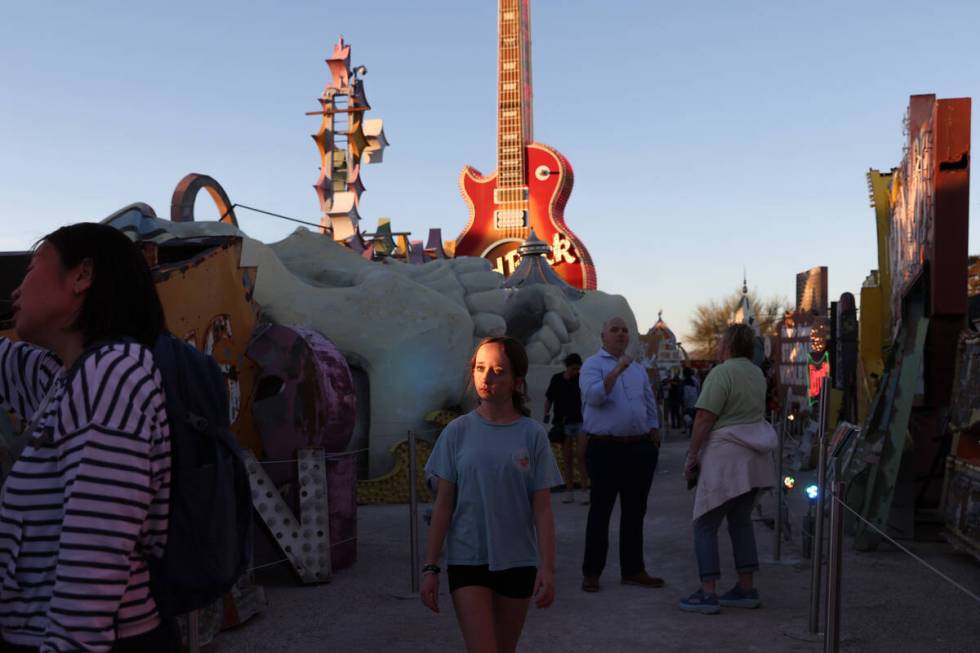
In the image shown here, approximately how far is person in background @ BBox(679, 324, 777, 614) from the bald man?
58 cm

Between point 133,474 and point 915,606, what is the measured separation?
587cm

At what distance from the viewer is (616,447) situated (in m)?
7.08

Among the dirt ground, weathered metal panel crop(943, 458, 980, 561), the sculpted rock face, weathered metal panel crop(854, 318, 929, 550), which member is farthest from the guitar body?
weathered metal panel crop(943, 458, 980, 561)

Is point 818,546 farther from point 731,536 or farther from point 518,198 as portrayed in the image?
point 518,198

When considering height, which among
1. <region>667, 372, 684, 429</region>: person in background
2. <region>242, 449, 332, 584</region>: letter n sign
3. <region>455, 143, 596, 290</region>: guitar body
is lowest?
<region>667, 372, 684, 429</region>: person in background

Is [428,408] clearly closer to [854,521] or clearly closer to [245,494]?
[854,521]

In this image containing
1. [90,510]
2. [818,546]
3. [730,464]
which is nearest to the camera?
[90,510]

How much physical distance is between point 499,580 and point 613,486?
343 centimetres

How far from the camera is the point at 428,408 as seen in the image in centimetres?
1307

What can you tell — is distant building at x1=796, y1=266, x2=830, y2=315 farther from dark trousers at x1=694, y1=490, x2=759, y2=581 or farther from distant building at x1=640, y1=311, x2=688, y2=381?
dark trousers at x1=694, y1=490, x2=759, y2=581

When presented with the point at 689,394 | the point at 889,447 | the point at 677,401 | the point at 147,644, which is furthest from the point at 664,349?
the point at 147,644

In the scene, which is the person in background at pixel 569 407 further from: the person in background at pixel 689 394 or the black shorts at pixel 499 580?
the person in background at pixel 689 394

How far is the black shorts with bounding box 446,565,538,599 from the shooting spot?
3719mm

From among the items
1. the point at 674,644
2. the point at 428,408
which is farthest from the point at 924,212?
the point at 428,408
